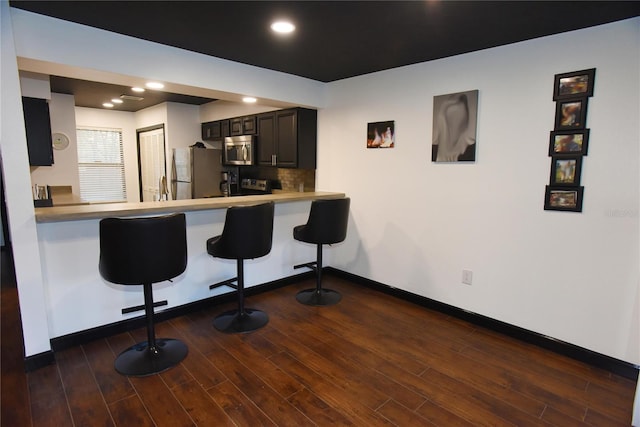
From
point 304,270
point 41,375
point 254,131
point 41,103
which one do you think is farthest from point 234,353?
A: point 41,103

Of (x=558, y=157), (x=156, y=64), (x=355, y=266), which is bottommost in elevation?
(x=355, y=266)

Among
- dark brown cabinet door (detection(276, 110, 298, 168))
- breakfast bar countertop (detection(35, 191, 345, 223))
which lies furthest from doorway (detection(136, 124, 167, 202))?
breakfast bar countertop (detection(35, 191, 345, 223))

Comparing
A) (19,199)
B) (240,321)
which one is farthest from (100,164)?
(240,321)

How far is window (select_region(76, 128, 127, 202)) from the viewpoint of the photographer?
6.35 meters

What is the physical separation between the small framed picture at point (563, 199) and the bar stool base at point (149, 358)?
287 centimetres

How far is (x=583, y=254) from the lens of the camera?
245cm

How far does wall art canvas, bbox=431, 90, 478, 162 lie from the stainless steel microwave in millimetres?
2498

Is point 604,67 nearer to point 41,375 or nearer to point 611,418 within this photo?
point 611,418

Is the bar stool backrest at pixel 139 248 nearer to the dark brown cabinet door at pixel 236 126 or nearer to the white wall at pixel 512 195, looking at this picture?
the white wall at pixel 512 195

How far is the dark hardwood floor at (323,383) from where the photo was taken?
1.92 m

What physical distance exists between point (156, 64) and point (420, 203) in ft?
8.44

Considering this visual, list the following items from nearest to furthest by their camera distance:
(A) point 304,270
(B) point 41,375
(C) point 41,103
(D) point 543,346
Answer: (B) point 41,375
(D) point 543,346
(C) point 41,103
(A) point 304,270

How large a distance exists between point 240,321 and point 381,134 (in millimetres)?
2252

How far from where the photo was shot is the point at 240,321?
9.82ft
